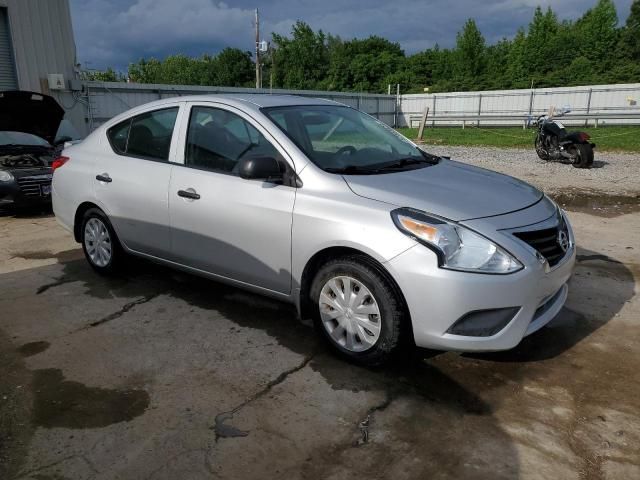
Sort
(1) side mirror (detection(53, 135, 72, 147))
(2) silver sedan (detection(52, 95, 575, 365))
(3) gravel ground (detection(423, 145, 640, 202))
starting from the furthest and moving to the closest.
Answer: (3) gravel ground (detection(423, 145, 640, 202)) → (1) side mirror (detection(53, 135, 72, 147)) → (2) silver sedan (detection(52, 95, 575, 365))

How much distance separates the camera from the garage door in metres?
12.0

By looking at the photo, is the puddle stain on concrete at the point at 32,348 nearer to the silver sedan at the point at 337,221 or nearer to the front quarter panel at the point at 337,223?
the silver sedan at the point at 337,221

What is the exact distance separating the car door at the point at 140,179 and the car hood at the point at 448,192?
65.3 inches

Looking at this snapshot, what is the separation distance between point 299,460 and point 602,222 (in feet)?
19.3

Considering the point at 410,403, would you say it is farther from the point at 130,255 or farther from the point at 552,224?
the point at 130,255

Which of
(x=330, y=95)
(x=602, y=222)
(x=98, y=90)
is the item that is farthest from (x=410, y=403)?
(x=330, y=95)

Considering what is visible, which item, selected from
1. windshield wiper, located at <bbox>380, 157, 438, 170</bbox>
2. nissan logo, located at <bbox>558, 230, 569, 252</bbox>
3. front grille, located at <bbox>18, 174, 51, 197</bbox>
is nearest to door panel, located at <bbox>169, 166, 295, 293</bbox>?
windshield wiper, located at <bbox>380, 157, 438, 170</bbox>

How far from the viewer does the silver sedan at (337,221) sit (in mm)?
2789

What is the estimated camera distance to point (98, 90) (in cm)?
1630

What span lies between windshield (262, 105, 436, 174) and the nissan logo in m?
1.07

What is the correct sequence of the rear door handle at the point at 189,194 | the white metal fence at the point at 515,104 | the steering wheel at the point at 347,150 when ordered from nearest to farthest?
the steering wheel at the point at 347,150 < the rear door handle at the point at 189,194 < the white metal fence at the point at 515,104

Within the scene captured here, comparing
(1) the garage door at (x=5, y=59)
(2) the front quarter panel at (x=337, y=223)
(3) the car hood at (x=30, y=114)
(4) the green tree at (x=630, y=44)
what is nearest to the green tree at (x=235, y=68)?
(4) the green tree at (x=630, y=44)

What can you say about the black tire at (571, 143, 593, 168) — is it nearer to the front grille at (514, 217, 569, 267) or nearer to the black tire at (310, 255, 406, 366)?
the front grille at (514, 217, 569, 267)

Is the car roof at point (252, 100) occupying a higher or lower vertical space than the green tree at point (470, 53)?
lower
